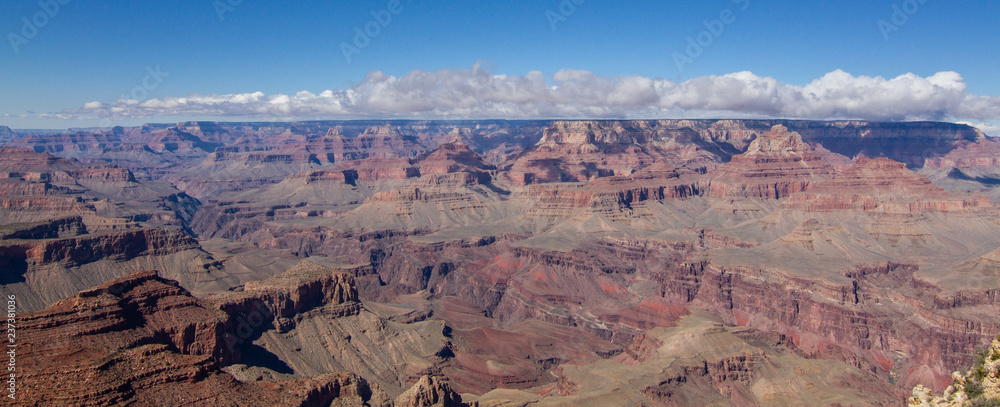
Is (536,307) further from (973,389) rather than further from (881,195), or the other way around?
(881,195)

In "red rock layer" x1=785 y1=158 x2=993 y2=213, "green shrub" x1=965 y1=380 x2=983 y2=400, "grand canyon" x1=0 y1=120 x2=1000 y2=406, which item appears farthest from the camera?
"red rock layer" x1=785 y1=158 x2=993 y2=213

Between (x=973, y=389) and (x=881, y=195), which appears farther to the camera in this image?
(x=881, y=195)

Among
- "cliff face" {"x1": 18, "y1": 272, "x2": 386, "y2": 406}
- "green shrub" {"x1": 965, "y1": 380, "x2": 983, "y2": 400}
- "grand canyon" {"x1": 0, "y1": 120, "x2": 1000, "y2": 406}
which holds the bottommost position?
"grand canyon" {"x1": 0, "y1": 120, "x2": 1000, "y2": 406}

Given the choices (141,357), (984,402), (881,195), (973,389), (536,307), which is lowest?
(536,307)

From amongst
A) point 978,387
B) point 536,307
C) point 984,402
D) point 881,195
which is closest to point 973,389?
point 978,387

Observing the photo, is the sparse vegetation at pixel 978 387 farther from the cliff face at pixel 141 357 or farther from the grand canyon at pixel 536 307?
the cliff face at pixel 141 357

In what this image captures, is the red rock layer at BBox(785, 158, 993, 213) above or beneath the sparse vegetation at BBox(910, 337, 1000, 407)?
beneath

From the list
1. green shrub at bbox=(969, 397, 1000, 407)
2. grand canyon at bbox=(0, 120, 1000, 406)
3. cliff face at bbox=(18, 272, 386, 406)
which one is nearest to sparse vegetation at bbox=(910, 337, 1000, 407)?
green shrub at bbox=(969, 397, 1000, 407)

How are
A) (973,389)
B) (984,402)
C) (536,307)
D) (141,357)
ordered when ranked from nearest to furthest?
(984,402) → (973,389) → (141,357) → (536,307)

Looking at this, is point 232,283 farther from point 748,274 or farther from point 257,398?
point 748,274

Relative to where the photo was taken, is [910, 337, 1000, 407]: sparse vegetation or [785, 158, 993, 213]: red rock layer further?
[785, 158, 993, 213]: red rock layer

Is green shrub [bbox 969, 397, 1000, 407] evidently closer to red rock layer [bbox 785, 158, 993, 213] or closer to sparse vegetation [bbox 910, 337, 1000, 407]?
sparse vegetation [bbox 910, 337, 1000, 407]

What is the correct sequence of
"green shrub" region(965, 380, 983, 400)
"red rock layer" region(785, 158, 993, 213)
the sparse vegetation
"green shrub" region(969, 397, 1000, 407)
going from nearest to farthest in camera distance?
1. "green shrub" region(969, 397, 1000, 407)
2. the sparse vegetation
3. "green shrub" region(965, 380, 983, 400)
4. "red rock layer" region(785, 158, 993, 213)
